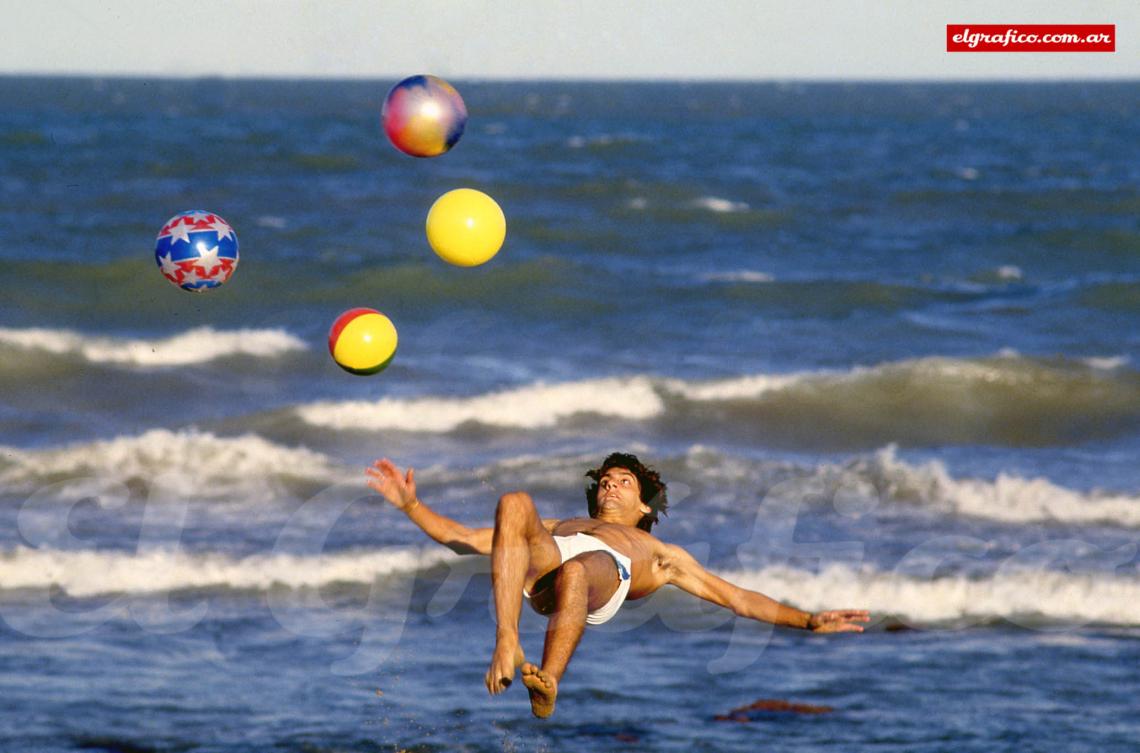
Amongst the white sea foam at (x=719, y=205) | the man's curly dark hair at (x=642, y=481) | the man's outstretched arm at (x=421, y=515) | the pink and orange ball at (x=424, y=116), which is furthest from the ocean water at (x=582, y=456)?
the pink and orange ball at (x=424, y=116)

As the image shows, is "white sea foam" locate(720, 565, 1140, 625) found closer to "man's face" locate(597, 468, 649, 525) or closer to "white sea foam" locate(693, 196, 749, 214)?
"man's face" locate(597, 468, 649, 525)

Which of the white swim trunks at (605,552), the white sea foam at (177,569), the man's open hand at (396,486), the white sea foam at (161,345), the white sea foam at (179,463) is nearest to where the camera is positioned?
the man's open hand at (396,486)

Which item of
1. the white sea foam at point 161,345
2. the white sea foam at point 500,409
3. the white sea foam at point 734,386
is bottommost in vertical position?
the white sea foam at point 500,409

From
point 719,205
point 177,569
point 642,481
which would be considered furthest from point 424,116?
point 719,205

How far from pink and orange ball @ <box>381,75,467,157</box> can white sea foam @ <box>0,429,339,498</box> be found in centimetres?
641

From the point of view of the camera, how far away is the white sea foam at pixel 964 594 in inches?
449

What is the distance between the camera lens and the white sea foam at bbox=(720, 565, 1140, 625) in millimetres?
11414

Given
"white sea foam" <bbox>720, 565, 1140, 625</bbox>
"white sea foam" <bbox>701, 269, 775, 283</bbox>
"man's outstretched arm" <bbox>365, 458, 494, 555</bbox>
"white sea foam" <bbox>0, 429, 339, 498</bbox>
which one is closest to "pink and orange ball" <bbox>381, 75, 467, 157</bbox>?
"man's outstretched arm" <bbox>365, 458, 494, 555</bbox>

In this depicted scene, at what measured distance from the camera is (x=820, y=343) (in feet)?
69.6

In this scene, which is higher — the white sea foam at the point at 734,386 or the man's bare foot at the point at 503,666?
the white sea foam at the point at 734,386

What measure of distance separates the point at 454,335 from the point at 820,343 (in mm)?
5239

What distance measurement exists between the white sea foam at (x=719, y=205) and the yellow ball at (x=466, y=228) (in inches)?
906

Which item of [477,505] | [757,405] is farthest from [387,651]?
[757,405]

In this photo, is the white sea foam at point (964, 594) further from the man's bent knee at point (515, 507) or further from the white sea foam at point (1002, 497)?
the man's bent knee at point (515, 507)
